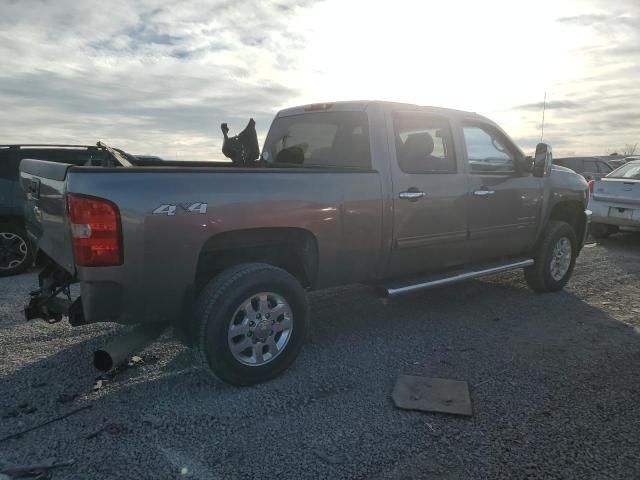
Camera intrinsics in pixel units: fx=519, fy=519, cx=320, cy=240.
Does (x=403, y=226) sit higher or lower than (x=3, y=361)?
higher

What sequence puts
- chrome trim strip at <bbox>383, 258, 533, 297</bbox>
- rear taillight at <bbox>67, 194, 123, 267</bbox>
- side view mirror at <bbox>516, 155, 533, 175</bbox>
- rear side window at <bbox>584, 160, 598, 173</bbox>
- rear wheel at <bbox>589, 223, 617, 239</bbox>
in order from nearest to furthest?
rear taillight at <bbox>67, 194, 123, 267</bbox> → chrome trim strip at <bbox>383, 258, 533, 297</bbox> → side view mirror at <bbox>516, 155, 533, 175</bbox> → rear wheel at <bbox>589, 223, 617, 239</bbox> → rear side window at <bbox>584, 160, 598, 173</bbox>

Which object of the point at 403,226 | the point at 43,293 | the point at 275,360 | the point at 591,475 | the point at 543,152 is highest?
the point at 543,152

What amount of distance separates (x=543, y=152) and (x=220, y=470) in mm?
4395

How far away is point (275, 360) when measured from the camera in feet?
11.8

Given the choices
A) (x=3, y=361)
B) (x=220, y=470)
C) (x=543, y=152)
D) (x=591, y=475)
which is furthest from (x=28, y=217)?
(x=543, y=152)

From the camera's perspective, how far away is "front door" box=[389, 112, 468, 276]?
170 inches

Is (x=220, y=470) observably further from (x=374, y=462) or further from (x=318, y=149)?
(x=318, y=149)

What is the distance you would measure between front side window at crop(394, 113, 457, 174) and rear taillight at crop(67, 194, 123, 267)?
2.38m

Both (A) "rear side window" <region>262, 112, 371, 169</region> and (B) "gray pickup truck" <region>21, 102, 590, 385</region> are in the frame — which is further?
(A) "rear side window" <region>262, 112, 371, 169</region>

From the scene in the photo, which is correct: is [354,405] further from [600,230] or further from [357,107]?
[600,230]

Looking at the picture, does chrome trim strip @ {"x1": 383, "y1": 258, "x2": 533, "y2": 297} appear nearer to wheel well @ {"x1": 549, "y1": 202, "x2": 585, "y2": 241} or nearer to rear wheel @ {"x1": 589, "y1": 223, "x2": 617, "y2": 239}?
wheel well @ {"x1": 549, "y1": 202, "x2": 585, "y2": 241}

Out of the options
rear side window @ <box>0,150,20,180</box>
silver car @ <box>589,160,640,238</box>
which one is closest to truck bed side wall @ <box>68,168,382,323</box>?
rear side window @ <box>0,150,20,180</box>

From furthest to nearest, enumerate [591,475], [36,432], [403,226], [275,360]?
1. [403,226]
2. [275,360]
3. [36,432]
4. [591,475]

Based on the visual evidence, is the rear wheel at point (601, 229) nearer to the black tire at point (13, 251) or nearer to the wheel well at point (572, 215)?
the wheel well at point (572, 215)
